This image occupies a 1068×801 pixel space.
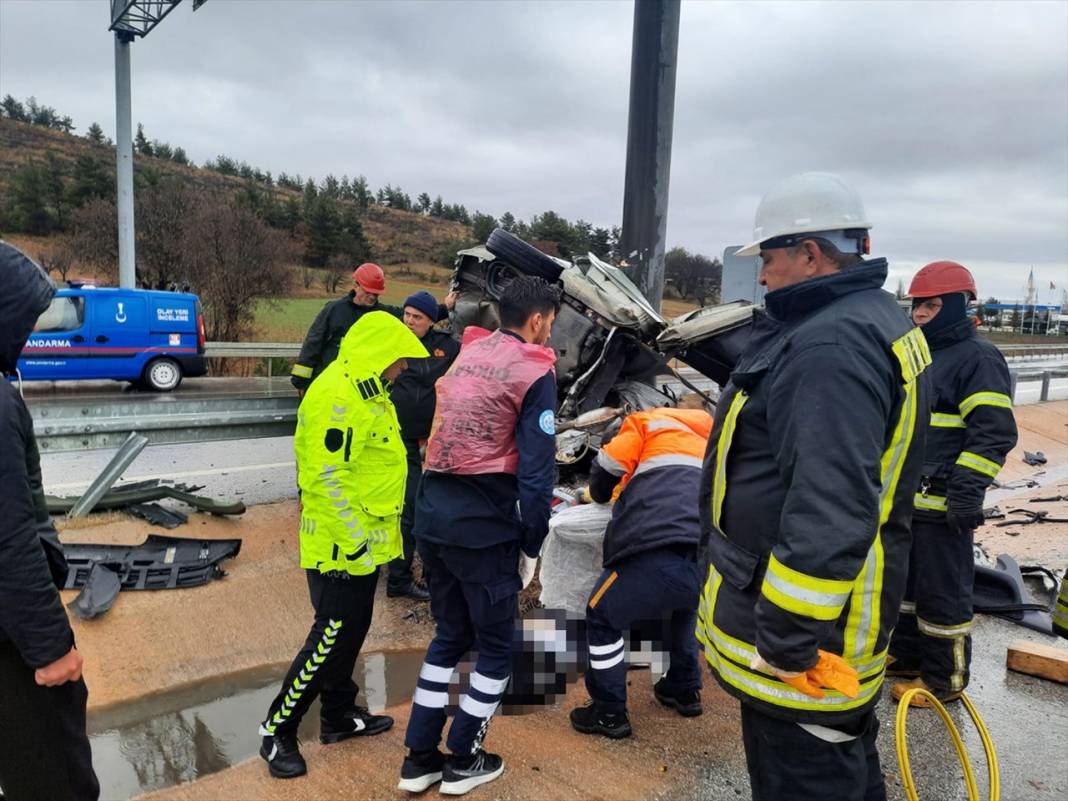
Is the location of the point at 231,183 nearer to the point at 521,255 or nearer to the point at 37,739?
the point at 521,255

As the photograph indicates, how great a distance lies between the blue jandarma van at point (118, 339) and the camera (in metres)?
11.6

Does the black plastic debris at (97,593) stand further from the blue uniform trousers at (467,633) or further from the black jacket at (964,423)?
the black jacket at (964,423)

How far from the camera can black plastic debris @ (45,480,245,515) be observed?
16.2ft

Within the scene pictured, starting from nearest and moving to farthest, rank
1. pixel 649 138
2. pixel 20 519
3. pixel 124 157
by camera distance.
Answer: pixel 20 519
pixel 649 138
pixel 124 157

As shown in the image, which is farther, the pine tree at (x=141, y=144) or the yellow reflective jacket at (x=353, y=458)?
the pine tree at (x=141, y=144)

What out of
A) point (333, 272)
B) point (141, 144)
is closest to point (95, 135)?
point (141, 144)

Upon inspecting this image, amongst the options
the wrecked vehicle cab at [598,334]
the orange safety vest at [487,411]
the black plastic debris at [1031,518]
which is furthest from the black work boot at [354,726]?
the black plastic debris at [1031,518]

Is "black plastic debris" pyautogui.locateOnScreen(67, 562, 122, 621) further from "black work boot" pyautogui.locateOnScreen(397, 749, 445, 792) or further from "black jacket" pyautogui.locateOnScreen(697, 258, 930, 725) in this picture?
"black jacket" pyautogui.locateOnScreen(697, 258, 930, 725)

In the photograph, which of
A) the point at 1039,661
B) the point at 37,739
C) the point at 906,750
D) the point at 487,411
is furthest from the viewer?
the point at 1039,661

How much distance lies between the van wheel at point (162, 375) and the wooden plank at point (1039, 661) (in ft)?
41.3

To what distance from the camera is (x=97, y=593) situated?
3.98 m

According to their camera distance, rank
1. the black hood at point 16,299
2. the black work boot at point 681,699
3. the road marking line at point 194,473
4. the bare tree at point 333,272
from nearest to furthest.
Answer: the black hood at point 16,299
the black work boot at point 681,699
the road marking line at point 194,473
the bare tree at point 333,272

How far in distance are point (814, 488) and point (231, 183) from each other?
49.4m

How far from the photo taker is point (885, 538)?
1775mm
